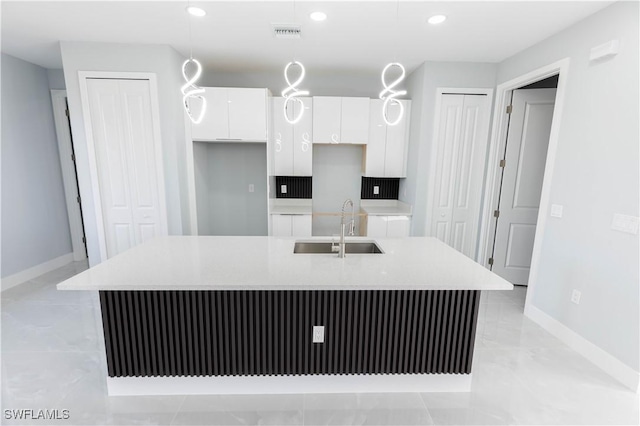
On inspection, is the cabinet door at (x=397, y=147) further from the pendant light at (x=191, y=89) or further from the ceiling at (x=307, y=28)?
the pendant light at (x=191, y=89)

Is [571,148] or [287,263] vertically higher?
[571,148]

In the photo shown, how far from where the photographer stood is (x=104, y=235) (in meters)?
3.46

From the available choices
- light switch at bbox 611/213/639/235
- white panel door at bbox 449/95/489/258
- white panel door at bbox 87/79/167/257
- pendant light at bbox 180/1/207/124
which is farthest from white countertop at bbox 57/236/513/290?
white panel door at bbox 449/95/489/258

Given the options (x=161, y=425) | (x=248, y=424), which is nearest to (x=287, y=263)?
(x=248, y=424)

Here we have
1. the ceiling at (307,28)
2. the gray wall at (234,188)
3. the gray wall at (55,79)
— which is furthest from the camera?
the gray wall at (234,188)

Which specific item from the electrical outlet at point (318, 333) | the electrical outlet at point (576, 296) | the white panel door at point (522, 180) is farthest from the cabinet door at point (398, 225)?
the electrical outlet at point (318, 333)

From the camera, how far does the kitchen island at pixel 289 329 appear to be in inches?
69.4

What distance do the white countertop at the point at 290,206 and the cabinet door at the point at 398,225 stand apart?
3.47 feet

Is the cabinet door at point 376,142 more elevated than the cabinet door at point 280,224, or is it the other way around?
the cabinet door at point 376,142

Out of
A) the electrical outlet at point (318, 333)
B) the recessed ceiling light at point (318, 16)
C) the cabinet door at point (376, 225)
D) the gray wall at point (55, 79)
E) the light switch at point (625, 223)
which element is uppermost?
the recessed ceiling light at point (318, 16)

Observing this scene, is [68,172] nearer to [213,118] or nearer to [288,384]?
[213,118]

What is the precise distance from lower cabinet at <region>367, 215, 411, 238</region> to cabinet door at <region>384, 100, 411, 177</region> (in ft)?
2.04

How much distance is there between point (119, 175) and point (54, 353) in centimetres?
185

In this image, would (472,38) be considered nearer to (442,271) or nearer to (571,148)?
(571,148)
